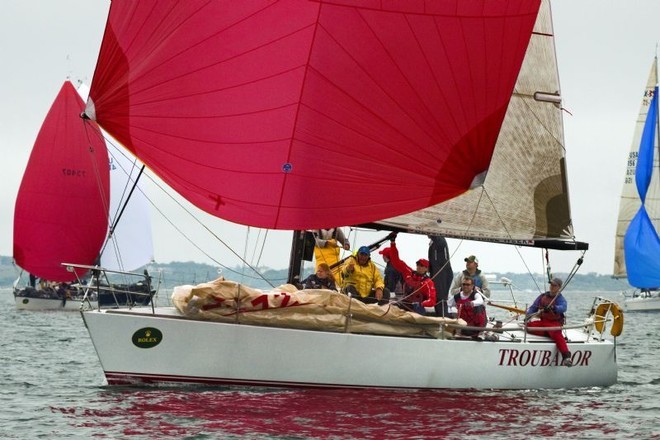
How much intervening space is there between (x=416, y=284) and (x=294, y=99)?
3.71m

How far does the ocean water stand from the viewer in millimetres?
12172

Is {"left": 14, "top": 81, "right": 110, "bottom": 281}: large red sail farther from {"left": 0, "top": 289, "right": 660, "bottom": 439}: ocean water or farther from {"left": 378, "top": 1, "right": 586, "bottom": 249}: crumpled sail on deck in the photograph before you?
{"left": 378, "top": 1, "right": 586, "bottom": 249}: crumpled sail on deck

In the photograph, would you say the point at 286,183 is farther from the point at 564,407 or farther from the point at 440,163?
the point at 564,407

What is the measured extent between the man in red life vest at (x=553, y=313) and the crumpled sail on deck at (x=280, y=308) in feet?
8.70

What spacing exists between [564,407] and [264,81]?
5482mm

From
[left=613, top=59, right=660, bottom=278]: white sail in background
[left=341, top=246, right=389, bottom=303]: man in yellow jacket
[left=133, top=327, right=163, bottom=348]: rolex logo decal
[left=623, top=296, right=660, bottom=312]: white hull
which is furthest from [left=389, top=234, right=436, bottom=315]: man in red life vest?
[left=623, top=296, right=660, bottom=312]: white hull

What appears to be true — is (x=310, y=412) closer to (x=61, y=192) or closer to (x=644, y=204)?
(x=61, y=192)

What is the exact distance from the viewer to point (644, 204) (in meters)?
51.8

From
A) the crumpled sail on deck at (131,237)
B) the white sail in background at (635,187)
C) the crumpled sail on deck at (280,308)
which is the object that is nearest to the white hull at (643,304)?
the white sail in background at (635,187)

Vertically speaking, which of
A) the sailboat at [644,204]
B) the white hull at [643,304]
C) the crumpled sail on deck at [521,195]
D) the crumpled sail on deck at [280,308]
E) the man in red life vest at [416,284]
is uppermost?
the sailboat at [644,204]

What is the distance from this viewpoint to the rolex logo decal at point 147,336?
1416 centimetres

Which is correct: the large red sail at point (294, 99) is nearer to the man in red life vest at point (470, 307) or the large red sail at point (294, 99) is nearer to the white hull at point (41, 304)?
the man in red life vest at point (470, 307)

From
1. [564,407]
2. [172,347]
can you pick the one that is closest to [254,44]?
[172,347]

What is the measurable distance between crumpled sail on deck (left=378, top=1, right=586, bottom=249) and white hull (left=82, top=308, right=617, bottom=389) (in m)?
2.21
